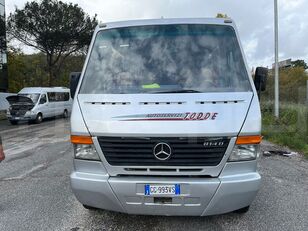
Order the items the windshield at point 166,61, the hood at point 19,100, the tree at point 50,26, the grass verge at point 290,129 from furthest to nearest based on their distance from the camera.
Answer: the tree at point 50,26 < the hood at point 19,100 < the grass verge at point 290,129 < the windshield at point 166,61

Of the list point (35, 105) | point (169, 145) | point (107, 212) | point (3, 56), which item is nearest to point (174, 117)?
point (169, 145)

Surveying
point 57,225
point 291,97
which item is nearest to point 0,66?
point 291,97

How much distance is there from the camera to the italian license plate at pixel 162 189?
11.6 ft

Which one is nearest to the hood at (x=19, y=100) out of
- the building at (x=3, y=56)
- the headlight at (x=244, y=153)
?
the building at (x=3, y=56)

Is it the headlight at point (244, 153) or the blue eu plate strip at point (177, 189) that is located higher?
the headlight at point (244, 153)

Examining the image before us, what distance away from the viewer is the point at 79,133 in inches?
149

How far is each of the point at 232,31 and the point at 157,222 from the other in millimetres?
2673

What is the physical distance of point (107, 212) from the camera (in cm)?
466

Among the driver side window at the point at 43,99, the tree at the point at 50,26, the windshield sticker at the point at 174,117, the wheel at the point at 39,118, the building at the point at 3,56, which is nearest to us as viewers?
the windshield sticker at the point at 174,117

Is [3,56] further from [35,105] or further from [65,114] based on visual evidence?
[35,105]

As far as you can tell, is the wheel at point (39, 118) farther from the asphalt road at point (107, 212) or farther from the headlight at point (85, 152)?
the headlight at point (85, 152)

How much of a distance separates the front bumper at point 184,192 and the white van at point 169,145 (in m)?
0.01

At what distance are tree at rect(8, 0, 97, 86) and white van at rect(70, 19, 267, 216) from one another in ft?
108

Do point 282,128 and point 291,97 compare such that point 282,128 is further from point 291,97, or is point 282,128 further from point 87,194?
point 87,194
